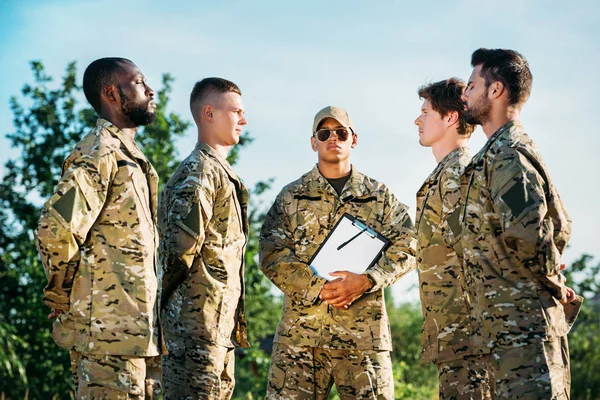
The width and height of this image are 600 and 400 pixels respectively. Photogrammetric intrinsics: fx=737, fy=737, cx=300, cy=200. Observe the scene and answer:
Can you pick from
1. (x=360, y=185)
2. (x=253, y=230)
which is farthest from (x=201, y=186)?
(x=253, y=230)

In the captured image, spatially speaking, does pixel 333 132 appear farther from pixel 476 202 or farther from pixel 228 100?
pixel 476 202

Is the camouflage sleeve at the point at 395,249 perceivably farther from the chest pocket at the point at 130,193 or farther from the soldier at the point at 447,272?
the chest pocket at the point at 130,193

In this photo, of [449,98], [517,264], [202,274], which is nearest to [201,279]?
[202,274]

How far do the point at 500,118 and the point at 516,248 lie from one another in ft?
2.96

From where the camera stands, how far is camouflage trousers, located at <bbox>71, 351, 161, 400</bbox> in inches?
150

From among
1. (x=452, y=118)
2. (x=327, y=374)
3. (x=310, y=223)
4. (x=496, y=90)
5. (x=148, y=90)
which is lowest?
(x=327, y=374)

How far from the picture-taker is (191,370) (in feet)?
15.8

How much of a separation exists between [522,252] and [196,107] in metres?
2.89

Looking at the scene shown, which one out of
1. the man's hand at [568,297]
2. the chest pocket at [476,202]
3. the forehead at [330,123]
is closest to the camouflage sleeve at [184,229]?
the forehead at [330,123]

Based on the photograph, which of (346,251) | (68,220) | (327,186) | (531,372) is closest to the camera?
(531,372)

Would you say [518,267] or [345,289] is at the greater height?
[345,289]

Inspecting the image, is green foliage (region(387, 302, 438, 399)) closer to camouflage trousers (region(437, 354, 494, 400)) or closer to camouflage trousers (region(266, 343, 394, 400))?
camouflage trousers (region(266, 343, 394, 400))

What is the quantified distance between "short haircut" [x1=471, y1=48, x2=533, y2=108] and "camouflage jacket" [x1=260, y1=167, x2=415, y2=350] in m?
1.48

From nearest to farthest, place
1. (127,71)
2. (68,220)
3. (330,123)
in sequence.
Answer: (68,220), (127,71), (330,123)
